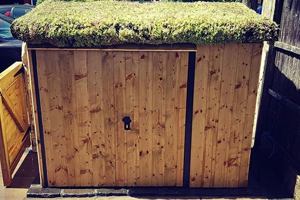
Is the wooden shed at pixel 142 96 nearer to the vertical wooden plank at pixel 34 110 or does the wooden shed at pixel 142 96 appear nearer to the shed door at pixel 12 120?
the vertical wooden plank at pixel 34 110

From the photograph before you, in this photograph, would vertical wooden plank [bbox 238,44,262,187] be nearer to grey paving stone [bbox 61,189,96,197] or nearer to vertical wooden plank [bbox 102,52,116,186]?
vertical wooden plank [bbox 102,52,116,186]

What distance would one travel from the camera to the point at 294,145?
5422 millimetres

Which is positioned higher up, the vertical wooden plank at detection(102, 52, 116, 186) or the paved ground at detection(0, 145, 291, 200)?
the vertical wooden plank at detection(102, 52, 116, 186)

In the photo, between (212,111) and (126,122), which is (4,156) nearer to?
(126,122)

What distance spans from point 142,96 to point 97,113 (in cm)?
70

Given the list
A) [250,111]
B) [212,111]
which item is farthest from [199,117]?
[250,111]

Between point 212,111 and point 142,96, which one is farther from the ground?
point 142,96

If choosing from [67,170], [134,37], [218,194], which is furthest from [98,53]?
[218,194]

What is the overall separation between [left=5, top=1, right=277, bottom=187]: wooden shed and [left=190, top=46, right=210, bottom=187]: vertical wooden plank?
14mm

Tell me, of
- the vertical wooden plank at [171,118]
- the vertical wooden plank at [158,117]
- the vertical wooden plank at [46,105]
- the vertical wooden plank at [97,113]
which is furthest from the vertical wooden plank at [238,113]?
the vertical wooden plank at [46,105]

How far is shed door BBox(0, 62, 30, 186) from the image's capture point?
527cm

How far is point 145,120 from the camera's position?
5.04 meters

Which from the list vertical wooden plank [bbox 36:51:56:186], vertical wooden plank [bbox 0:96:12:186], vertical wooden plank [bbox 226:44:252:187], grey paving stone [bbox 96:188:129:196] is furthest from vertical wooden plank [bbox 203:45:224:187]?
vertical wooden plank [bbox 0:96:12:186]

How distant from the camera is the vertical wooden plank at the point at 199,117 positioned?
4.74 meters
